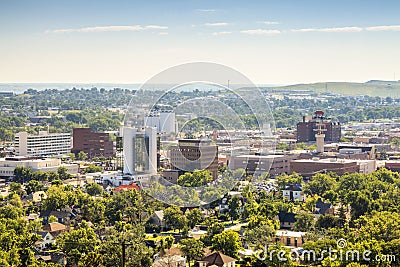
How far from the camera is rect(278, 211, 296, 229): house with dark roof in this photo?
14.5 meters

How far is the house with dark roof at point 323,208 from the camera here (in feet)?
51.9

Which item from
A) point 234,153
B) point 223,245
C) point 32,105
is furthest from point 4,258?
point 32,105

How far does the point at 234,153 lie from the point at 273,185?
82.7 inches

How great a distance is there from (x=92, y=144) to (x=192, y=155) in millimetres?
13305

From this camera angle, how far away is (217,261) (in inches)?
436

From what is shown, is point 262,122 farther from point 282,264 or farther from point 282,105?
point 282,105

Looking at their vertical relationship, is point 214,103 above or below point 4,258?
above

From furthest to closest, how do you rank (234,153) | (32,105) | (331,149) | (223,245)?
(32,105) → (331,149) → (234,153) → (223,245)

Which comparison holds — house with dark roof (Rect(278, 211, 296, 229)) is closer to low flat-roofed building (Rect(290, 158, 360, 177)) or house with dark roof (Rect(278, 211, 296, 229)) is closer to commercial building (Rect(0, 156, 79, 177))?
low flat-roofed building (Rect(290, 158, 360, 177))

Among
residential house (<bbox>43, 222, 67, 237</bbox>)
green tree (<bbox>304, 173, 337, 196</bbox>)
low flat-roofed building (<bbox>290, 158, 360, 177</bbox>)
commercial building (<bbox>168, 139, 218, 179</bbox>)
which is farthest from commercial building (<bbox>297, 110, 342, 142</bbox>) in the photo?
residential house (<bbox>43, 222, 67, 237</bbox>)

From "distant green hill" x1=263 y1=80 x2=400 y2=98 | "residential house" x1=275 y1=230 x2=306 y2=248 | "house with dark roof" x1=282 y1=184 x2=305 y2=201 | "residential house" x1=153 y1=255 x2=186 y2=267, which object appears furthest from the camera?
"distant green hill" x1=263 y1=80 x2=400 y2=98

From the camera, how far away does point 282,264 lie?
33.5 feet

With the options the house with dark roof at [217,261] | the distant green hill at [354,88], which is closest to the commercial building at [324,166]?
the house with dark roof at [217,261]

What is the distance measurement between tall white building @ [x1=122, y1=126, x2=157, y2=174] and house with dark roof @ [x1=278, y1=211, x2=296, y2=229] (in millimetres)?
4594
